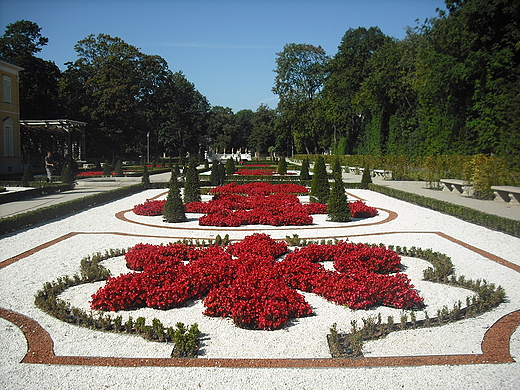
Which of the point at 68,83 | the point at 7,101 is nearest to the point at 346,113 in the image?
the point at 68,83

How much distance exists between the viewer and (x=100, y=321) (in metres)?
4.94

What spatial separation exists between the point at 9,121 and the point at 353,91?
120 feet

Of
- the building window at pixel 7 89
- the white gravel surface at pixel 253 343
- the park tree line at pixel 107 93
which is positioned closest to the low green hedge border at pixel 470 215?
the white gravel surface at pixel 253 343

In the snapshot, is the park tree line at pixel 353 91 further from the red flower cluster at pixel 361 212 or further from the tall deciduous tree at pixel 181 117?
the red flower cluster at pixel 361 212

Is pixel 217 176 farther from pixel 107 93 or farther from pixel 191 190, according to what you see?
pixel 107 93

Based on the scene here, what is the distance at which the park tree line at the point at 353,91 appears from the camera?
25.5m

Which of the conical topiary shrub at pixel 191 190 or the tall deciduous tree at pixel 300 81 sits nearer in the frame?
the conical topiary shrub at pixel 191 190

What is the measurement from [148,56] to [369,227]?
5049cm

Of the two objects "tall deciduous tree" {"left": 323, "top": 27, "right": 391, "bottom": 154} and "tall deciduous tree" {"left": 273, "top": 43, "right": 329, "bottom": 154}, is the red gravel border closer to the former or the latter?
"tall deciduous tree" {"left": 323, "top": 27, "right": 391, "bottom": 154}

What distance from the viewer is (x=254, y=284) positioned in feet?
19.2

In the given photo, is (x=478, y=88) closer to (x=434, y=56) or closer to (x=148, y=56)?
(x=434, y=56)

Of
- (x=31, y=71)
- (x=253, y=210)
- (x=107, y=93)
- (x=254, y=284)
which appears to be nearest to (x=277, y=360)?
(x=254, y=284)

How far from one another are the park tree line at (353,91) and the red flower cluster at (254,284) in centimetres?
1843

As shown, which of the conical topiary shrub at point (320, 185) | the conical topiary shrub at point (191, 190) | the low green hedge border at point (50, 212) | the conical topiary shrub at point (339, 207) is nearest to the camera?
the low green hedge border at point (50, 212)
